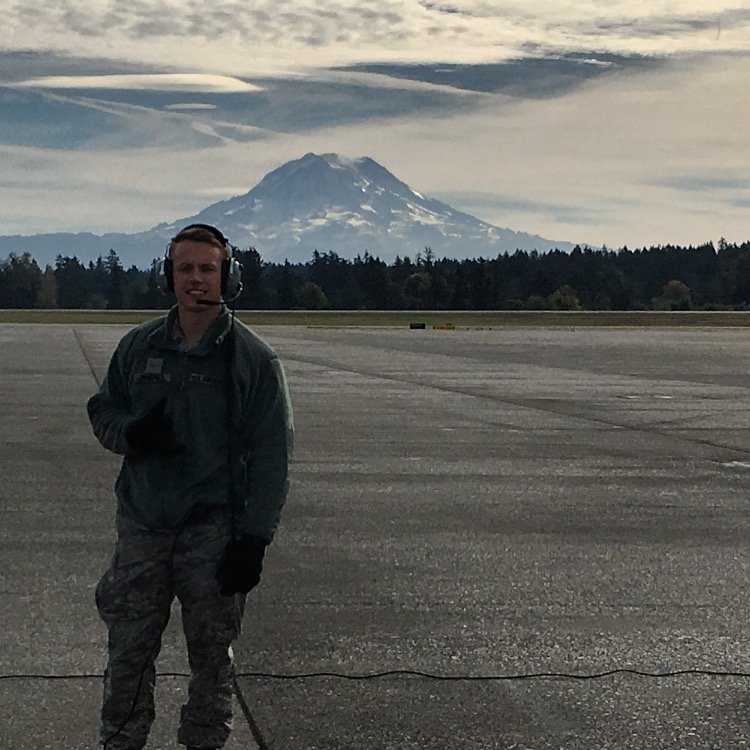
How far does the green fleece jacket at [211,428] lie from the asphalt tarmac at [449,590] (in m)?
1.04

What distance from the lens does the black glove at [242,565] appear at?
4.49m

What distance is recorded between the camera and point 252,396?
15.2 feet

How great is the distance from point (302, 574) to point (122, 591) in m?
3.38

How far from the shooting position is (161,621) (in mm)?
4711

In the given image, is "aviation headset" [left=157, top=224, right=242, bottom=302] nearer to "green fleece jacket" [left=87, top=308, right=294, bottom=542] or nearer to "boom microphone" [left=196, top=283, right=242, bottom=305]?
"boom microphone" [left=196, top=283, right=242, bottom=305]

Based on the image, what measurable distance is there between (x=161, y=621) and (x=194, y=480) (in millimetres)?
544

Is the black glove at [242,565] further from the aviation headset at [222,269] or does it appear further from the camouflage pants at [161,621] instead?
the aviation headset at [222,269]

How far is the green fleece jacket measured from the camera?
15.0 feet

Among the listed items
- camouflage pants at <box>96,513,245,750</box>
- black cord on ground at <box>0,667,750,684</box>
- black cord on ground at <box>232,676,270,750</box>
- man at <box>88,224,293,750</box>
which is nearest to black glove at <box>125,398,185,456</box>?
man at <box>88,224,293,750</box>

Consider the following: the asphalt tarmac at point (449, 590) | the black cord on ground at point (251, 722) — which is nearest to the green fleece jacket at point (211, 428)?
the black cord on ground at point (251, 722)

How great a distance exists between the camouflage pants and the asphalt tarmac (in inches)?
12.7

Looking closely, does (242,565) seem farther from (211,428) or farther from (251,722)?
(251,722)

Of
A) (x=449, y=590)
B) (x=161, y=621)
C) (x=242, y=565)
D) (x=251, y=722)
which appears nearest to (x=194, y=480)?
(x=242, y=565)

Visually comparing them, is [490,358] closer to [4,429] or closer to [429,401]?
[429,401]
